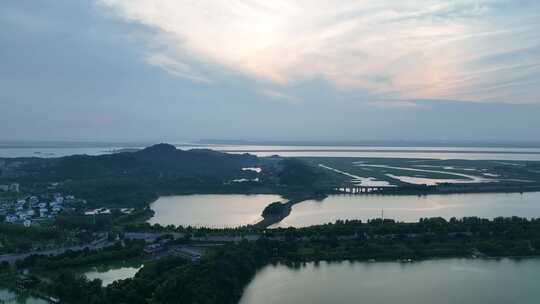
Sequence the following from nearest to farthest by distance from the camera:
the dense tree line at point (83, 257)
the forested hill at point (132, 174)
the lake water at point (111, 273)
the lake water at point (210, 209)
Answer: the lake water at point (111, 273) → the dense tree line at point (83, 257) → the lake water at point (210, 209) → the forested hill at point (132, 174)

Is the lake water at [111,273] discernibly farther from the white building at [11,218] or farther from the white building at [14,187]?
the white building at [14,187]

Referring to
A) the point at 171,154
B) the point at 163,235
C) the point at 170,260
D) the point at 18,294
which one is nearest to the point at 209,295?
the point at 170,260

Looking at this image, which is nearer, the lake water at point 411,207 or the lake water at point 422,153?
the lake water at point 411,207

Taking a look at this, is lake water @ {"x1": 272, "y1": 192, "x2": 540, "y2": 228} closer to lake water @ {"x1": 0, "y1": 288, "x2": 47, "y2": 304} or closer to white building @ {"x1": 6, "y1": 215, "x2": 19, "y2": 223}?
lake water @ {"x1": 0, "y1": 288, "x2": 47, "y2": 304}

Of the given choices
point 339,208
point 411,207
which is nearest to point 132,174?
point 339,208

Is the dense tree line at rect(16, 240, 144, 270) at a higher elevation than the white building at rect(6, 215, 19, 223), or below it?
below

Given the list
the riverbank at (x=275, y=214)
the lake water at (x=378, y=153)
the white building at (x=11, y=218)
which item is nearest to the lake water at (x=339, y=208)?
the riverbank at (x=275, y=214)

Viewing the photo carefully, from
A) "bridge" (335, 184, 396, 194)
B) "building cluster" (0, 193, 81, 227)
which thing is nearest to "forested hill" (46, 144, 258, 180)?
"building cluster" (0, 193, 81, 227)

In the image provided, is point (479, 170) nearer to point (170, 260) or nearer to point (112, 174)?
point (112, 174)
